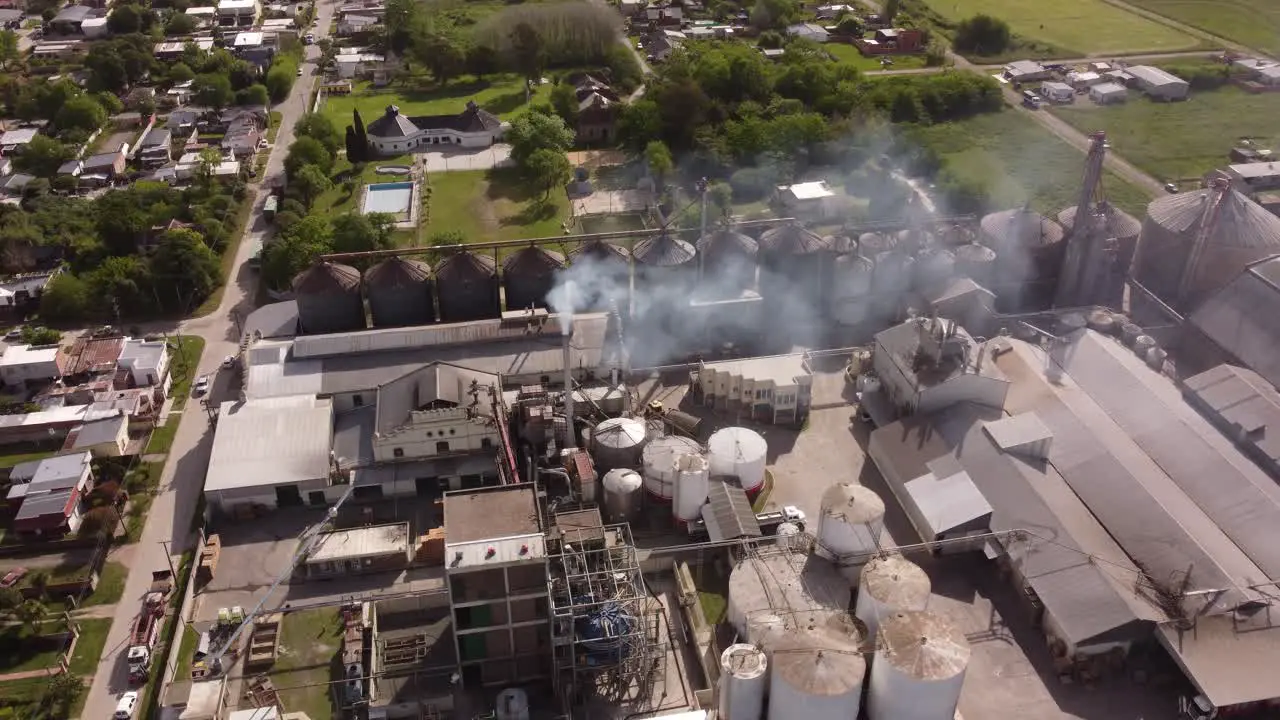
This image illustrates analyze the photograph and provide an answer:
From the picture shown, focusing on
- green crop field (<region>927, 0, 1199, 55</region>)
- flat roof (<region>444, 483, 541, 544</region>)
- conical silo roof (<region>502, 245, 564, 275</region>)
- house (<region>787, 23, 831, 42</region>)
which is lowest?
green crop field (<region>927, 0, 1199, 55</region>)

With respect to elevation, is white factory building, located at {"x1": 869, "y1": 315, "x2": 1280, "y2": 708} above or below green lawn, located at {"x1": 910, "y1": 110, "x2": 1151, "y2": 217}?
above

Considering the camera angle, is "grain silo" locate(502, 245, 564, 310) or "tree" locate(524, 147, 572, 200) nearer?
"grain silo" locate(502, 245, 564, 310)

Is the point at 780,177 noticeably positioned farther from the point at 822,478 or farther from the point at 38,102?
the point at 38,102

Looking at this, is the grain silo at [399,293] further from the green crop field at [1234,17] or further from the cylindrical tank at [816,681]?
the green crop field at [1234,17]

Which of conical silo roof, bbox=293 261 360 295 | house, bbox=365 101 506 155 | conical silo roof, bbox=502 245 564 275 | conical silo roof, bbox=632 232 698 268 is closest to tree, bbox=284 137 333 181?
house, bbox=365 101 506 155

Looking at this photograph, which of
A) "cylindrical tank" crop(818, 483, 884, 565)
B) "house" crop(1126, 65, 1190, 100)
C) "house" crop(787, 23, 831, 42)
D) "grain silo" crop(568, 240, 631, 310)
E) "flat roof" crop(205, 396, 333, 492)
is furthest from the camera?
"house" crop(787, 23, 831, 42)

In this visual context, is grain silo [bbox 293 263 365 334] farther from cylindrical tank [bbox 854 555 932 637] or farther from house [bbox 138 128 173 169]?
house [bbox 138 128 173 169]

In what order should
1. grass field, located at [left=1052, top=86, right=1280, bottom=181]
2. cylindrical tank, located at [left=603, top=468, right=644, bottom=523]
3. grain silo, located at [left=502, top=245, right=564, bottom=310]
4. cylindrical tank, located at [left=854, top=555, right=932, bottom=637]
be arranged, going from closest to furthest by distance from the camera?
cylindrical tank, located at [left=854, top=555, right=932, bottom=637]
cylindrical tank, located at [left=603, top=468, right=644, bottom=523]
grain silo, located at [left=502, top=245, right=564, bottom=310]
grass field, located at [left=1052, top=86, right=1280, bottom=181]

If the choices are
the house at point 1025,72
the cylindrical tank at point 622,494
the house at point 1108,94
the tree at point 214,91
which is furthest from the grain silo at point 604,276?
the house at point 1025,72
